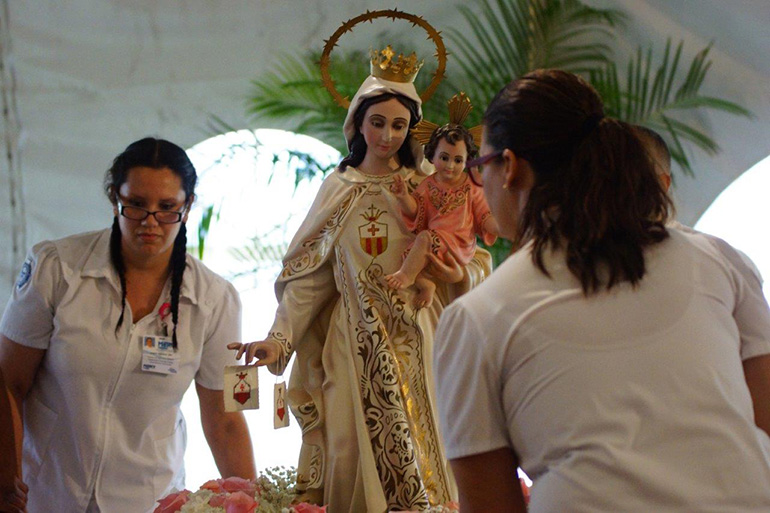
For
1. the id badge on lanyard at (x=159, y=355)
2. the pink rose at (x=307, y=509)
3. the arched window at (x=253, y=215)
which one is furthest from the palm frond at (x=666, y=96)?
the pink rose at (x=307, y=509)

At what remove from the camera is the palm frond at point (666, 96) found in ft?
17.5

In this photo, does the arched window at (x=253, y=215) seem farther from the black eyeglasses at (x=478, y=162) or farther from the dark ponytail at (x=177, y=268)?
the black eyeglasses at (x=478, y=162)

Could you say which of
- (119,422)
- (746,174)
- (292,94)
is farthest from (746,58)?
(119,422)

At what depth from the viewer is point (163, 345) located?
10.1ft

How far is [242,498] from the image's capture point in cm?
255

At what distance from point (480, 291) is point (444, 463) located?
4.24 feet

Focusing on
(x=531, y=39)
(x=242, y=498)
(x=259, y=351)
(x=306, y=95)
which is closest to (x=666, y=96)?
(x=531, y=39)

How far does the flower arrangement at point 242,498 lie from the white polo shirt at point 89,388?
1.42 ft

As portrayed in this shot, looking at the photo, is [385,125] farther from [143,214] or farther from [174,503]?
[174,503]

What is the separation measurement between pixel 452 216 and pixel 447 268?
0.48ft

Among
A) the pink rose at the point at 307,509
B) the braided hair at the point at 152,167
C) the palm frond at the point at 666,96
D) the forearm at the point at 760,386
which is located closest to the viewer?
the forearm at the point at 760,386

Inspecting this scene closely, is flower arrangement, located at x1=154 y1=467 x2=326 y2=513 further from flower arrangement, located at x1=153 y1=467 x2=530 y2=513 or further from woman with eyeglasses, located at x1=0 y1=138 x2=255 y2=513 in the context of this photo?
woman with eyeglasses, located at x1=0 y1=138 x2=255 y2=513

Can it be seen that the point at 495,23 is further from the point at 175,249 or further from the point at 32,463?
the point at 32,463

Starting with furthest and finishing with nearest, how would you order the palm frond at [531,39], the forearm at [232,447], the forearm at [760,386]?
the palm frond at [531,39] < the forearm at [232,447] < the forearm at [760,386]
